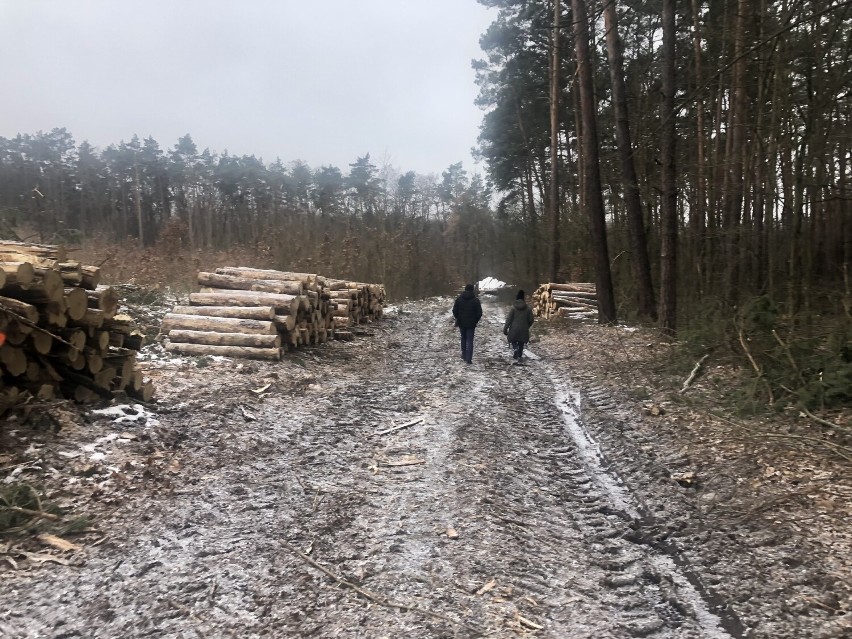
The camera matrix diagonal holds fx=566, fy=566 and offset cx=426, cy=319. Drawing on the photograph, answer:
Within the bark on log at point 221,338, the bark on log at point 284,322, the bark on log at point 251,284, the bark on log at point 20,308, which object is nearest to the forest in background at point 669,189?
the bark on log at point 251,284

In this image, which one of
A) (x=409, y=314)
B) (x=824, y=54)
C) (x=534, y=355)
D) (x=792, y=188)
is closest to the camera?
(x=824, y=54)

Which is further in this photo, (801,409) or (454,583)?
(801,409)

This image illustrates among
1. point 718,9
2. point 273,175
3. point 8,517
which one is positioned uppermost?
point 273,175

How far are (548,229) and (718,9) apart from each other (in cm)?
1278

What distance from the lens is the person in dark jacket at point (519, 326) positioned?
1215 centimetres

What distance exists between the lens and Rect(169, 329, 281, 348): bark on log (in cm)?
1024

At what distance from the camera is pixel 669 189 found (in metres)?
11.8

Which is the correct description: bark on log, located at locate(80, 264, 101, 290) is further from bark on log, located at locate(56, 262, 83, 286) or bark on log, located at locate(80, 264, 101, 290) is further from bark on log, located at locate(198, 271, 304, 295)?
bark on log, located at locate(198, 271, 304, 295)

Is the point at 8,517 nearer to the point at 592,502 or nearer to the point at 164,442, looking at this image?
the point at 164,442

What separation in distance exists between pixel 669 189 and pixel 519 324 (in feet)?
13.7

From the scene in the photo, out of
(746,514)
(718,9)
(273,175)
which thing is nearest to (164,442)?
(746,514)

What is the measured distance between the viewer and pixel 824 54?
33.1 feet

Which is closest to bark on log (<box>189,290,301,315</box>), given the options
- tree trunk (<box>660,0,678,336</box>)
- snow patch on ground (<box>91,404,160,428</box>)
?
snow patch on ground (<box>91,404,160,428</box>)

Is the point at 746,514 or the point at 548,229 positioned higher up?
the point at 548,229
